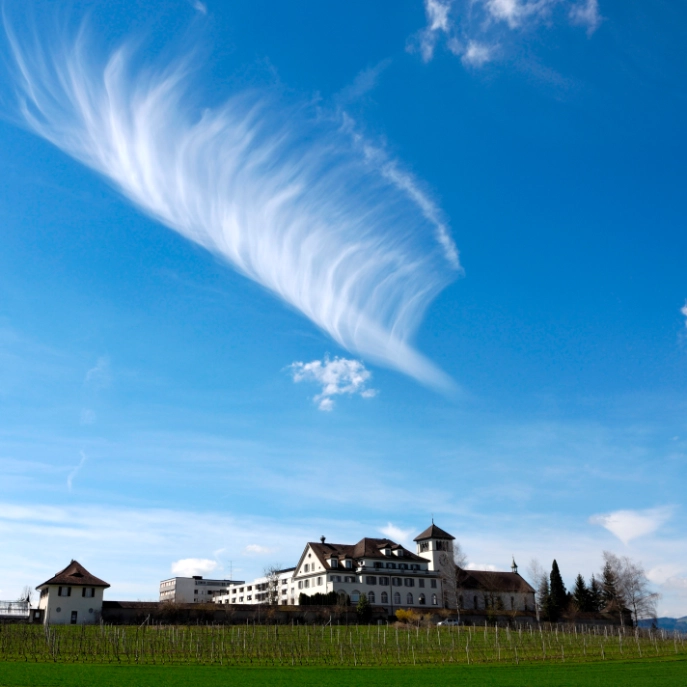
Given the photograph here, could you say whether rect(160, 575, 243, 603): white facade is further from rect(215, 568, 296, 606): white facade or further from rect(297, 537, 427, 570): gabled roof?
rect(297, 537, 427, 570): gabled roof

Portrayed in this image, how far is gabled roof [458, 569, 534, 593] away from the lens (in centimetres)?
11194

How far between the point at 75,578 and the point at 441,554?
188ft

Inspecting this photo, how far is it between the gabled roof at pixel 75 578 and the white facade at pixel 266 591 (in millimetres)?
36351

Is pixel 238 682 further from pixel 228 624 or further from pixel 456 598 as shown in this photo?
pixel 456 598

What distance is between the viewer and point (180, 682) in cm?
3272

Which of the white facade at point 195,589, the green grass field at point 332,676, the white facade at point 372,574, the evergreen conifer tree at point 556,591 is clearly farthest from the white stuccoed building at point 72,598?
the white facade at point 195,589

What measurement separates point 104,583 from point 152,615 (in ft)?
20.7

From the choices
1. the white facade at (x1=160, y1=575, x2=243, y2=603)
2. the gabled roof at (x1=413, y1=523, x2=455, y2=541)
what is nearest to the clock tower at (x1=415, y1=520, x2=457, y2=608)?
the gabled roof at (x1=413, y1=523, x2=455, y2=541)

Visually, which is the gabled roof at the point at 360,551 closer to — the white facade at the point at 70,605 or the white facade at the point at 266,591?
the white facade at the point at 266,591

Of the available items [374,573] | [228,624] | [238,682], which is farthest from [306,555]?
[238,682]

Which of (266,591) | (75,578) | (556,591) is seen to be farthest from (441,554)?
(75,578)

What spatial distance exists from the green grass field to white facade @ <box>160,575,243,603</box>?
4515 inches

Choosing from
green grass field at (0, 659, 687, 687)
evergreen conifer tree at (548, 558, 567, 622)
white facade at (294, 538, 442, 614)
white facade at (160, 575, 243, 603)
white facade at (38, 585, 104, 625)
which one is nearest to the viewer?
green grass field at (0, 659, 687, 687)

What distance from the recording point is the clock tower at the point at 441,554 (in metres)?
106
